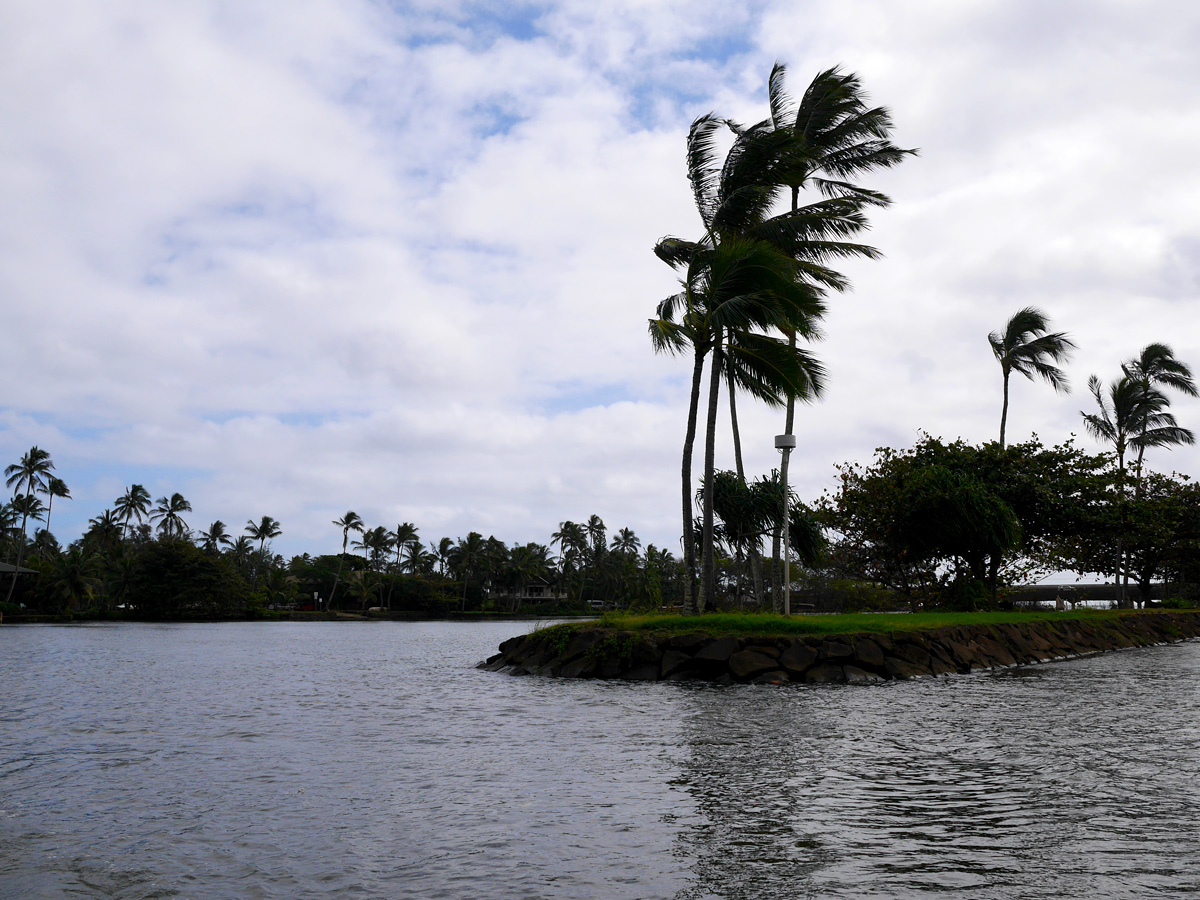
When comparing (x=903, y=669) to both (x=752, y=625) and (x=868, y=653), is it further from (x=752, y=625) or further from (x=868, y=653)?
(x=752, y=625)

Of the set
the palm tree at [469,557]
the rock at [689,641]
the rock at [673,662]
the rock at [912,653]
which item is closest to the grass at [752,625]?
the rock at [689,641]

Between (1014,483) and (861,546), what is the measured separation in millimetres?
6893

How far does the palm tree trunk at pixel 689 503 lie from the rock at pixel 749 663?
4480 mm

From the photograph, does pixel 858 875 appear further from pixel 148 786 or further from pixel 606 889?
pixel 148 786

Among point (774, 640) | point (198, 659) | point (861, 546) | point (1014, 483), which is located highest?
point (1014, 483)

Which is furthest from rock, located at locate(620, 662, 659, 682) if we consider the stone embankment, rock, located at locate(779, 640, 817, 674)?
rock, located at locate(779, 640, 817, 674)

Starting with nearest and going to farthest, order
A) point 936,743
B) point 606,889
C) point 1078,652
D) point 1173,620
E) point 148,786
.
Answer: point 606,889, point 148,786, point 936,743, point 1078,652, point 1173,620

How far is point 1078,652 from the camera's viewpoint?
90.3ft

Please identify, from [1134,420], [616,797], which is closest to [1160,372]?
[1134,420]

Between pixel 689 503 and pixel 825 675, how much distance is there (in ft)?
21.9

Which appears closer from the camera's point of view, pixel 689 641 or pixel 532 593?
pixel 689 641

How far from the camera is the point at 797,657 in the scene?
60.9 feet

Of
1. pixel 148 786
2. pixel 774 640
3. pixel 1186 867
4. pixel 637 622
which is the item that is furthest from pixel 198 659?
pixel 1186 867

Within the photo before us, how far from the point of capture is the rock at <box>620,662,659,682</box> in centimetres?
1919
